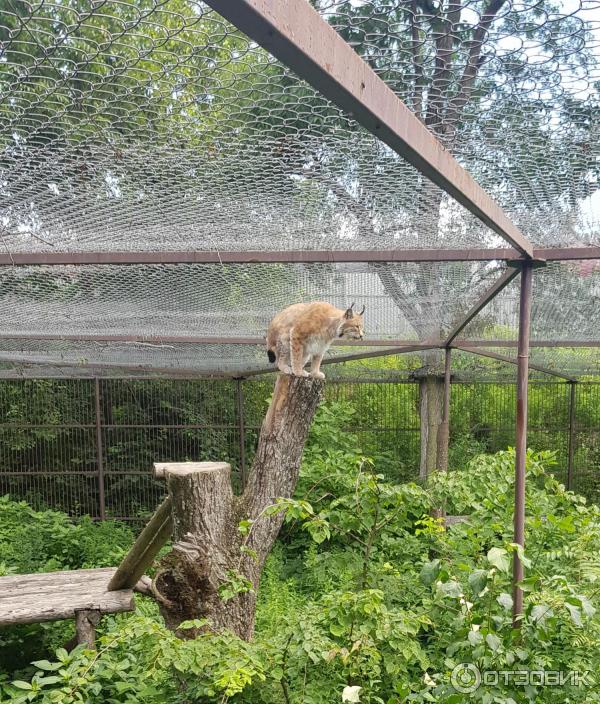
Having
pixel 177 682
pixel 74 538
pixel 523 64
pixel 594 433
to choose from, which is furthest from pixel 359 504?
pixel 594 433

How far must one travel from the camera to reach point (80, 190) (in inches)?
99.0

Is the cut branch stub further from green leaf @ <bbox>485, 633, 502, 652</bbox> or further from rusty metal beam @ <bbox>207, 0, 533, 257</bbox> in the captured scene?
rusty metal beam @ <bbox>207, 0, 533, 257</bbox>

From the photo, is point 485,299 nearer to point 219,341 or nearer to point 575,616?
point 219,341

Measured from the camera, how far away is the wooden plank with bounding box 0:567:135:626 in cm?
390

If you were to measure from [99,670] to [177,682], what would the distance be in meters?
0.43

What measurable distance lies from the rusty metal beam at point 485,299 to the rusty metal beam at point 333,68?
1763 mm

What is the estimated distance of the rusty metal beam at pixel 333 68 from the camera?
917 mm

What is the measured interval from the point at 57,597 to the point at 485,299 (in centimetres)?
348

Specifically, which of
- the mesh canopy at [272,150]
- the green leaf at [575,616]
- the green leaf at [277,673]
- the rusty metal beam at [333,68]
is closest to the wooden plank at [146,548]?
the green leaf at [277,673]

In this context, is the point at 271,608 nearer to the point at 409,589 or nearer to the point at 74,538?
the point at 409,589

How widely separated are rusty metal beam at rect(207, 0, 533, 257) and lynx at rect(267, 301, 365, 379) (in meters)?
2.75

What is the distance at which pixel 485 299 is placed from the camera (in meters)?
3.94

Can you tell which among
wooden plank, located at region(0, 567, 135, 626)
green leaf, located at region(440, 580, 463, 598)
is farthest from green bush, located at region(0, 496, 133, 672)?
green leaf, located at region(440, 580, 463, 598)

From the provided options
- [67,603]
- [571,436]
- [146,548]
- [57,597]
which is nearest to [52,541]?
[57,597]
